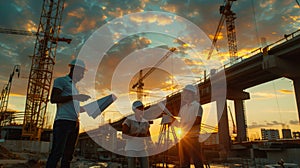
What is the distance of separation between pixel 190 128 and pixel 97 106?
1934mm

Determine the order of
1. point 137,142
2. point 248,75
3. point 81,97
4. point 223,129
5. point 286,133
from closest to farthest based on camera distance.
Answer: point 81,97 < point 137,142 < point 248,75 < point 223,129 < point 286,133

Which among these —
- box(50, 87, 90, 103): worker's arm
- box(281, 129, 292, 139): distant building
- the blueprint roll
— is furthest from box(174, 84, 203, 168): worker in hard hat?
box(281, 129, 292, 139): distant building

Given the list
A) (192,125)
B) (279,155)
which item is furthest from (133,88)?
(192,125)

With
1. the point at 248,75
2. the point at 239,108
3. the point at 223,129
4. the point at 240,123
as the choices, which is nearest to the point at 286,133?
the point at 240,123

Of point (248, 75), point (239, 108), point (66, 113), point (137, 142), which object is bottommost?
point (137, 142)

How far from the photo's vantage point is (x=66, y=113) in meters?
3.57

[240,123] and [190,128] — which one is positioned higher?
[240,123]

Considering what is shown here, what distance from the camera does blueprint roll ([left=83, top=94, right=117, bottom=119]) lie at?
4000 mm

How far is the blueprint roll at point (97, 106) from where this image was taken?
400cm

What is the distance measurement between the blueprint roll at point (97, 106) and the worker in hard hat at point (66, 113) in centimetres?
16

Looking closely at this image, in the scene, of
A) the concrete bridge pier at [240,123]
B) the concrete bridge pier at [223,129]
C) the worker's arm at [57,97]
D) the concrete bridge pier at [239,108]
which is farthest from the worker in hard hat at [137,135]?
the concrete bridge pier at [240,123]

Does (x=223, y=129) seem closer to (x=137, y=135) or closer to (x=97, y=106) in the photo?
(x=137, y=135)

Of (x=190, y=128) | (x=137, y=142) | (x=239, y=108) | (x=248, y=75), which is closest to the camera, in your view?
(x=190, y=128)

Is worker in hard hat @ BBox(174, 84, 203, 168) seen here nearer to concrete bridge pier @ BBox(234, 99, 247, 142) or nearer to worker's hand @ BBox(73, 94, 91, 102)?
worker's hand @ BBox(73, 94, 91, 102)
